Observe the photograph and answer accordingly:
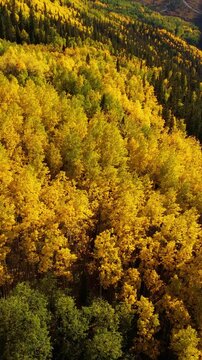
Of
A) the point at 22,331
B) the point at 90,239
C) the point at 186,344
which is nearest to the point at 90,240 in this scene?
the point at 90,239

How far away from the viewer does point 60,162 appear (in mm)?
105875

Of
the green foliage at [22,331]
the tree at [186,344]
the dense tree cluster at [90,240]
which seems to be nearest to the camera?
the green foliage at [22,331]

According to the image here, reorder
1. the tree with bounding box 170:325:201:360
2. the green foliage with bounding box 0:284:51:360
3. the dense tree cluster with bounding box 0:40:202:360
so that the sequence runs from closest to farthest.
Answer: the green foliage with bounding box 0:284:51:360, the dense tree cluster with bounding box 0:40:202:360, the tree with bounding box 170:325:201:360

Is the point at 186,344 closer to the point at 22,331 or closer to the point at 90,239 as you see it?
the point at 22,331

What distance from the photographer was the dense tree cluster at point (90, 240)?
58688 mm

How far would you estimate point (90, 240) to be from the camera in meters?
79.5

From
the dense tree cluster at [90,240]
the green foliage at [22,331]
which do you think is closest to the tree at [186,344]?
the dense tree cluster at [90,240]

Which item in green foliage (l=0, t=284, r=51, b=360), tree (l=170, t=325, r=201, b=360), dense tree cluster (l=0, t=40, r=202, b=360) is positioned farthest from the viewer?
tree (l=170, t=325, r=201, b=360)

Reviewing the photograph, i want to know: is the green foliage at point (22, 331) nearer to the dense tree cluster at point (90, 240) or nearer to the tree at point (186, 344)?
the dense tree cluster at point (90, 240)

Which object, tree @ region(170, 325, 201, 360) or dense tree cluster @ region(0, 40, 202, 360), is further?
tree @ region(170, 325, 201, 360)

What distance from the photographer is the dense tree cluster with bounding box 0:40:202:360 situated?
58.7 metres

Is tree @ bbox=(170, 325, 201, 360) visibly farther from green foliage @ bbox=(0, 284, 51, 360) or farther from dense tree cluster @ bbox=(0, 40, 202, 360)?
green foliage @ bbox=(0, 284, 51, 360)

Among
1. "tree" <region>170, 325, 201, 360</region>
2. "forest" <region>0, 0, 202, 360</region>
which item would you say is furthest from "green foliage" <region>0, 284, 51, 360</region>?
"tree" <region>170, 325, 201, 360</region>

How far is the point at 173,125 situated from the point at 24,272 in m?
121
